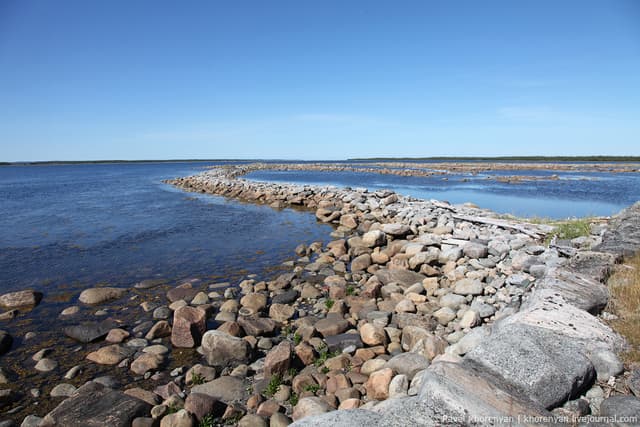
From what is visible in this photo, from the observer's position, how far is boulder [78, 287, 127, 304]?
912cm

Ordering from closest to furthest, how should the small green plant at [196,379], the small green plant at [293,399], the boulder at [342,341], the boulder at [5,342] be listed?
the small green plant at [293,399] → the small green plant at [196,379] → the boulder at [342,341] → the boulder at [5,342]

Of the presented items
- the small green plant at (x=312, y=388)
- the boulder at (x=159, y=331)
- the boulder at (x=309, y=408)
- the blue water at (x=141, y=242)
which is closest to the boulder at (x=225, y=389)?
the small green plant at (x=312, y=388)

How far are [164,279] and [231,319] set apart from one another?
12.9 feet

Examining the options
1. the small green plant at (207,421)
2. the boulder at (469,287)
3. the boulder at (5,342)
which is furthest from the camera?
the boulder at (469,287)

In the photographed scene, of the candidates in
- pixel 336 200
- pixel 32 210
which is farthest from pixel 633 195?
pixel 32 210

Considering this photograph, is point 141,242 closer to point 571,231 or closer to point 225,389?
point 225,389

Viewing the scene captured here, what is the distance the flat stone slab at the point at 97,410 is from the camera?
4.69m

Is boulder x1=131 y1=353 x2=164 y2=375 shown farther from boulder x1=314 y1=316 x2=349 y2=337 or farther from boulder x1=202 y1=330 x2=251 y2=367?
boulder x1=314 y1=316 x2=349 y2=337

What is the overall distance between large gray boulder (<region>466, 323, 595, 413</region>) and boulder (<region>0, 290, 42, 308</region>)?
1046cm

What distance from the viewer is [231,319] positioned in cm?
810

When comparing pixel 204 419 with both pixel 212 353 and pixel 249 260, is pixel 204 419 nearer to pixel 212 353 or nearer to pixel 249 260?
pixel 212 353

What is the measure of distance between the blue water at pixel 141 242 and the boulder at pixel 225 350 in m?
4.62

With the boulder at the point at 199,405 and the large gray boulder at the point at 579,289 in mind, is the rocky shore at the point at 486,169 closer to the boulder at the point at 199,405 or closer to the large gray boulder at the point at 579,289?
the large gray boulder at the point at 579,289

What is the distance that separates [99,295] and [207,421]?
6.22 metres
